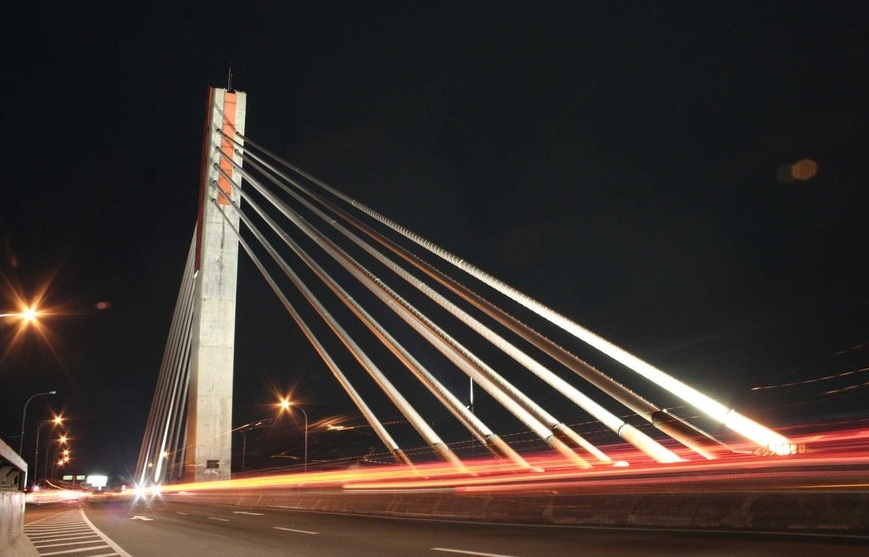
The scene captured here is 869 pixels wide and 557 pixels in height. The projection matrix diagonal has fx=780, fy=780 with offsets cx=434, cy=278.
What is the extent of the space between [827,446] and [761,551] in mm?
3205

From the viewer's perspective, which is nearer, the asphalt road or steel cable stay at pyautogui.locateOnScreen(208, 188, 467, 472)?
the asphalt road

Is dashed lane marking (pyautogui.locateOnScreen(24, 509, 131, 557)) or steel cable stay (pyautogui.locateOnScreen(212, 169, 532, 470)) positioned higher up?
steel cable stay (pyautogui.locateOnScreen(212, 169, 532, 470))

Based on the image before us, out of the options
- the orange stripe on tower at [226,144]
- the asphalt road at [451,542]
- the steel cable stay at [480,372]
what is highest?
the orange stripe on tower at [226,144]

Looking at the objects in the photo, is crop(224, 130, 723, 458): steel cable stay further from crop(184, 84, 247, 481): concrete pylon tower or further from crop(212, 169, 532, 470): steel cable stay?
crop(184, 84, 247, 481): concrete pylon tower

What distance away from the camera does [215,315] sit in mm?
27406

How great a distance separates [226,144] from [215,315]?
6.16 metres

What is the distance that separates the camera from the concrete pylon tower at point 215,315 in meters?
26.8

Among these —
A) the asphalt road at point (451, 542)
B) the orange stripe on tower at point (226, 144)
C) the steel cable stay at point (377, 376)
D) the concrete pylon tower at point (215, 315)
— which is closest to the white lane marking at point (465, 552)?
the asphalt road at point (451, 542)

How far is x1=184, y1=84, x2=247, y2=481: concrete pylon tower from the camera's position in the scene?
1054 inches

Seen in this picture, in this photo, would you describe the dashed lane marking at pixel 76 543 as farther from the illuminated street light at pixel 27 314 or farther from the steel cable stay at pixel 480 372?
the steel cable stay at pixel 480 372

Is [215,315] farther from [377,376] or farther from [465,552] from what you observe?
[465,552]

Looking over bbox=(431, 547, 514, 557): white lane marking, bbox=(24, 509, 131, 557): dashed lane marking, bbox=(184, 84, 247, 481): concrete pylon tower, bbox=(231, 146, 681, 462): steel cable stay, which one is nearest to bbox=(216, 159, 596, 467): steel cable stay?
bbox=(231, 146, 681, 462): steel cable stay

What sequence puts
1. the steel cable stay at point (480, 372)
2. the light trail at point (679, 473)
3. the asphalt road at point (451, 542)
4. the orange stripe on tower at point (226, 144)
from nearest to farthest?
the asphalt road at point (451, 542), the light trail at point (679, 473), the steel cable stay at point (480, 372), the orange stripe on tower at point (226, 144)

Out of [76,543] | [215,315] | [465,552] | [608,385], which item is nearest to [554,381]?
[608,385]
